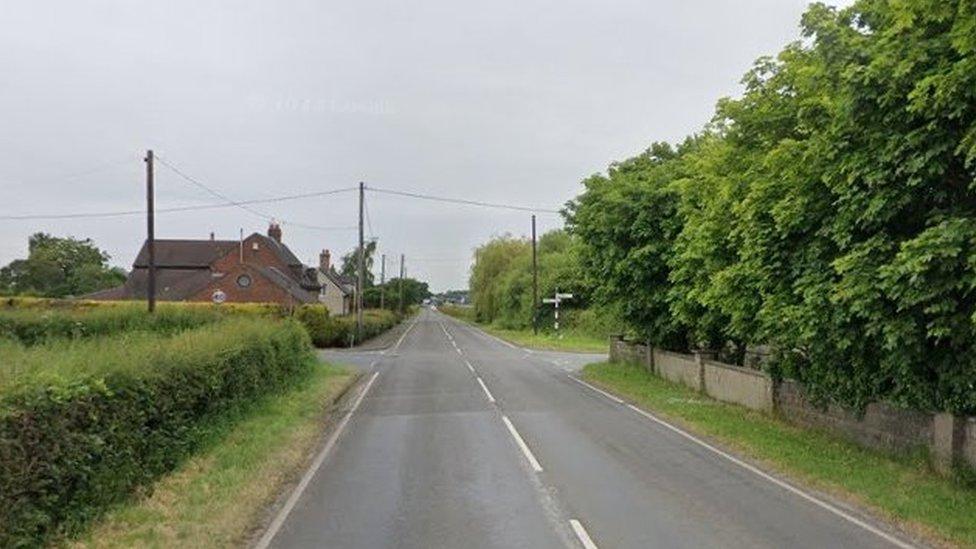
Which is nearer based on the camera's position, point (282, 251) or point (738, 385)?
point (738, 385)

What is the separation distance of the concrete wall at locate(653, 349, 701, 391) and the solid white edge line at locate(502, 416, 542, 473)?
355 inches

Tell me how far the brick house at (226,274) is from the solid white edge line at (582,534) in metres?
56.5

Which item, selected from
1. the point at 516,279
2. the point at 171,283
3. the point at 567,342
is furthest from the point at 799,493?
the point at 171,283

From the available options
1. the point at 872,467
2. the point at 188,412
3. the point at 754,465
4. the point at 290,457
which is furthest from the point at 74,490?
the point at 872,467

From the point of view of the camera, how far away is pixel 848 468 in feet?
40.5

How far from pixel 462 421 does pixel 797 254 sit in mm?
7595

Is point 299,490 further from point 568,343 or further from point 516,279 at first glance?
point 516,279

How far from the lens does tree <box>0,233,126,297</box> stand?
10831 cm

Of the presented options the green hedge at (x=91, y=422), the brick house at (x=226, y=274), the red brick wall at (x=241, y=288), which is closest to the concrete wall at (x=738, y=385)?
the green hedge at (x=91, y=422)

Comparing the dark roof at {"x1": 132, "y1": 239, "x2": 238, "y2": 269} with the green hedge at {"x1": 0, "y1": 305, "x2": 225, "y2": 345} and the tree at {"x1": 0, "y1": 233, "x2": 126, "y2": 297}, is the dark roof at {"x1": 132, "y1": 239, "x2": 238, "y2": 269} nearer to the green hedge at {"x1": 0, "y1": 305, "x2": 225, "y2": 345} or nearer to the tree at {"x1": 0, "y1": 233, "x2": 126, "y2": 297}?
the tree at {"x1": 0, "y1": 233, "x2": 126, "y2": 297}

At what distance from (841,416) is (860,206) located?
539 cm

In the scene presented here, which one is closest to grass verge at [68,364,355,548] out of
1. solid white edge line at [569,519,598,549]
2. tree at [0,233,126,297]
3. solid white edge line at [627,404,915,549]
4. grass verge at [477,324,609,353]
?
solid white edge line at [569,519,598,549]

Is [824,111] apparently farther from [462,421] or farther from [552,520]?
[462,421]

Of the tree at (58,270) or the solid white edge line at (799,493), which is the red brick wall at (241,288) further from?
the solid white edge line at (799,493)
